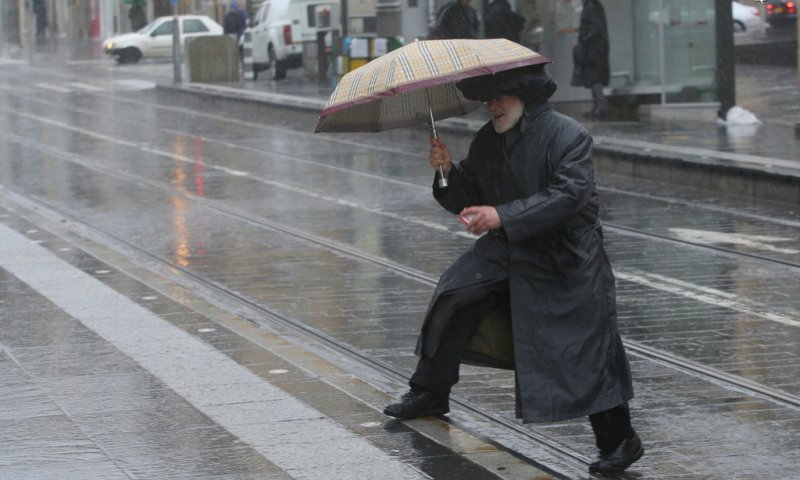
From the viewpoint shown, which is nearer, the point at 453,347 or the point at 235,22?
the point at 453,347

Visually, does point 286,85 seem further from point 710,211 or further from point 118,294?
point 118,294

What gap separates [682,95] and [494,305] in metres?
15.1

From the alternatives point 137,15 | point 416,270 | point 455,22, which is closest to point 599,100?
point 455,22

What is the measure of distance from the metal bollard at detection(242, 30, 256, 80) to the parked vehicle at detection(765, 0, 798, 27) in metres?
12.8

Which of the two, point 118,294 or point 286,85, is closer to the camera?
point 118,294

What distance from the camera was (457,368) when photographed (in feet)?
20.0

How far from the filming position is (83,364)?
24.7 ft

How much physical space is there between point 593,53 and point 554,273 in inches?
612

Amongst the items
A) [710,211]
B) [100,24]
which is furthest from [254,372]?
[100,24]

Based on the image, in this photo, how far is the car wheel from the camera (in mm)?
46438

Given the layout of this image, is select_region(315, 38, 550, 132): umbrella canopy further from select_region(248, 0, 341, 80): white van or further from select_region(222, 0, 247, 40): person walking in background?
select_region(222, 0, 247, 40): person walking in background

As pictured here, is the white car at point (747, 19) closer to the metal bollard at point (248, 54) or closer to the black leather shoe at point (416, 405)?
the metal bollard at point (248, 54)

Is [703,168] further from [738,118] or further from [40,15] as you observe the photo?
[40,15]

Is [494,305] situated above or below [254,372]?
above
